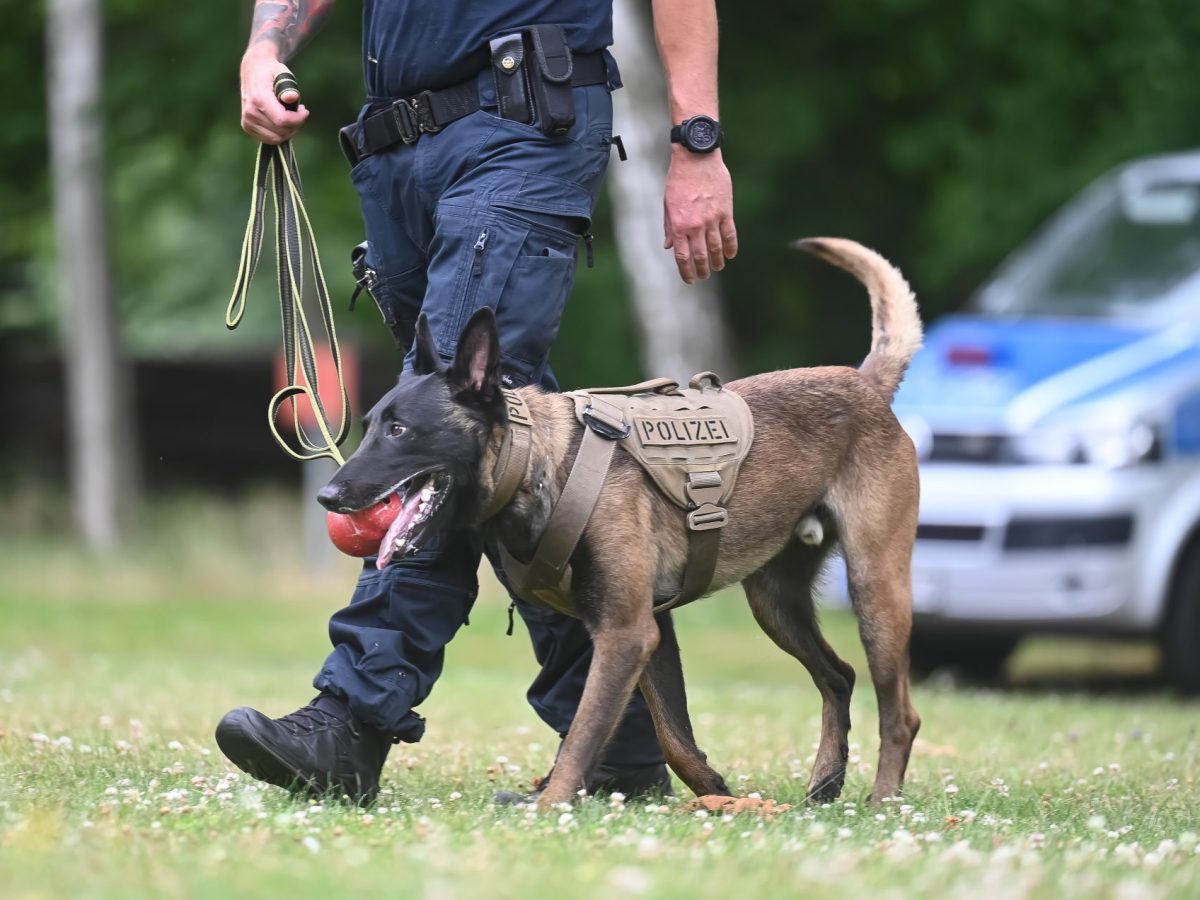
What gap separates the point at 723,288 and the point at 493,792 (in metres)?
12.7

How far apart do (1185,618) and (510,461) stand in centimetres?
559

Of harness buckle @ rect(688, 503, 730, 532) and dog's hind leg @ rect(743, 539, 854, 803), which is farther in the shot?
dog's hind leg @ rect(743, 539, 854, 803)

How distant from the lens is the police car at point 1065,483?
28.8 feet

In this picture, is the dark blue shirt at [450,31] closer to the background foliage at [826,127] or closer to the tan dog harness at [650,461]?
the tan dog harness at [650,461]

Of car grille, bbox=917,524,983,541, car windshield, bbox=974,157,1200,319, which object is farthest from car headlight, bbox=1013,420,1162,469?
car windshield, bbox=974,157,1200,319

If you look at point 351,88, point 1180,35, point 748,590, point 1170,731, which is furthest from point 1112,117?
point 748,590

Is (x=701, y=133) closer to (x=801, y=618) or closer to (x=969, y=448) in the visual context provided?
(x=801, y=618)

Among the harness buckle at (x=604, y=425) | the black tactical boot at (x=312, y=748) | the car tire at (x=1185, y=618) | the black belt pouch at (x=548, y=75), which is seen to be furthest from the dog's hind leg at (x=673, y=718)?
the car tire at (x=1185, y=618)

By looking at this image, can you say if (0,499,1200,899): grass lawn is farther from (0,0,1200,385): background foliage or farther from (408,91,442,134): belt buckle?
(0,0,1200,385): background foliage

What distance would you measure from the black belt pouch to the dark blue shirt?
0.07 m

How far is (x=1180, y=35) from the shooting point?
46.9 feet

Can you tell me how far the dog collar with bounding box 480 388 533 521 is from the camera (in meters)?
4.51

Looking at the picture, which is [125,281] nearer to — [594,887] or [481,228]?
[481,228]

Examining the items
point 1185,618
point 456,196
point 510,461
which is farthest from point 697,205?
point 1185,618
